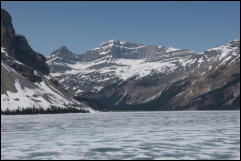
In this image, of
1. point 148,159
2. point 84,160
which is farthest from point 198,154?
point 84,160

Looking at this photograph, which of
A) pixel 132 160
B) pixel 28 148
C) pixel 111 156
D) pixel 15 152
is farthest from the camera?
pixel 28 148

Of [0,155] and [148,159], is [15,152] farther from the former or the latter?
[148,159]

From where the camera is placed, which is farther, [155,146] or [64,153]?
[155,146]

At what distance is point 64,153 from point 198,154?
14261 millimetres

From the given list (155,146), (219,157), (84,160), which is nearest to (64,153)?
(84,160)

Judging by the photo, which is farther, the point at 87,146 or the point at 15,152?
the point at 87,146

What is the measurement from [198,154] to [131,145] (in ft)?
36.1

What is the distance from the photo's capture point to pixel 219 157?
1495 inches

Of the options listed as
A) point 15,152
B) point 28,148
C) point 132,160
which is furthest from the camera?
point 28,148

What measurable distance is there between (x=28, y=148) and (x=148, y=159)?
55.0 feet

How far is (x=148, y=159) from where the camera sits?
37.0m

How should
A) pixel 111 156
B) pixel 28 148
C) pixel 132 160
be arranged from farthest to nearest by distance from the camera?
pixel 28 148 < pixel 111 156 < pixel 132 160

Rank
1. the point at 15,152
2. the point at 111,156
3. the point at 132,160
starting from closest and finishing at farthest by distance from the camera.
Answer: the point at 132,160
the point at 111,156
the point at 15,152

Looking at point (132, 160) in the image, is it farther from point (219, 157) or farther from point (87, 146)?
point (87, 146)
